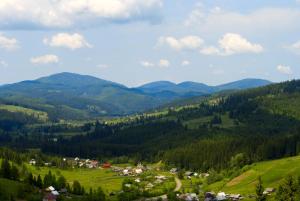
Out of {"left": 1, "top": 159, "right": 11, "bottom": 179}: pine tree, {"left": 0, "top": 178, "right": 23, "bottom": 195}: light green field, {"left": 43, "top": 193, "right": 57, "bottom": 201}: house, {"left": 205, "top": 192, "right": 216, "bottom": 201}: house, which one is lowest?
{"left": 205, "top": 192, "right": 216, "bottom": 201}: house

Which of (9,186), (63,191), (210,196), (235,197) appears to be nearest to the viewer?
(9,186)

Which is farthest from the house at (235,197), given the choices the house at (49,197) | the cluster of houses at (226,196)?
the house at (49,197)

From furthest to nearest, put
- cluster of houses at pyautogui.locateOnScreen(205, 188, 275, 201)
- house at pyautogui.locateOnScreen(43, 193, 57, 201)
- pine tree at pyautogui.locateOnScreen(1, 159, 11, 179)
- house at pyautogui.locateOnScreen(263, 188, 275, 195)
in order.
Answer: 1. pine tree at pyautogui.locateOnScreen(1, 159, 11, 179)
2. house at pyautogui.locateOnScreen(263, 188, 275, 195)
3. cluster of houses at pyautogui.locateOnScreen(205, 188, 275, 201)
4. house at pyautogui.locateOnScreen(43, 193, 57, 201)

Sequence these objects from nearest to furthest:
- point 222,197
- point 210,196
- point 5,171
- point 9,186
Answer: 1. point 9,186
2. point 222,197
3. point 210,196
4. point 5,171

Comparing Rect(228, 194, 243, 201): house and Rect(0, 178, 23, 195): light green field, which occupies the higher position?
Rect(0, 178, 23, 195): light green field

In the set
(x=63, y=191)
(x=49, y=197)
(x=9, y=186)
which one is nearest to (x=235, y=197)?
(x=63, y=191)

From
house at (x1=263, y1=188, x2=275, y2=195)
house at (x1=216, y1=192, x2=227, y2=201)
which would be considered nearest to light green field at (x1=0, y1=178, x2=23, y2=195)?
house at (x1=216, y1=192, x2=227, y2=201)

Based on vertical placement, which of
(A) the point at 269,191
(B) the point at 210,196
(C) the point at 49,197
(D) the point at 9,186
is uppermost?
(D) the point at 9,186

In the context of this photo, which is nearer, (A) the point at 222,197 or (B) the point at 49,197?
(B) the point at 49,197

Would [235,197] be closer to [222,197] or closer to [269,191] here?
[222,197]

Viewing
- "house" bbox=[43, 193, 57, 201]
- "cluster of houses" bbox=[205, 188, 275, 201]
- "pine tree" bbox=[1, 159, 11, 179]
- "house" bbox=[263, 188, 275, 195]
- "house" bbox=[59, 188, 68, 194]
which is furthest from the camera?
"house" bbox=[59, 188, 68, 194]

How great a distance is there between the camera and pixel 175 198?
187000 millimetres

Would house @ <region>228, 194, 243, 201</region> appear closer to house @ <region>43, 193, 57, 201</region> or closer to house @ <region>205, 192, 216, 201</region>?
house @ <region>205, 192, 216, 201</region>

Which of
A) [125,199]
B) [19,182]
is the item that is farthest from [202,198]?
[19,182]
